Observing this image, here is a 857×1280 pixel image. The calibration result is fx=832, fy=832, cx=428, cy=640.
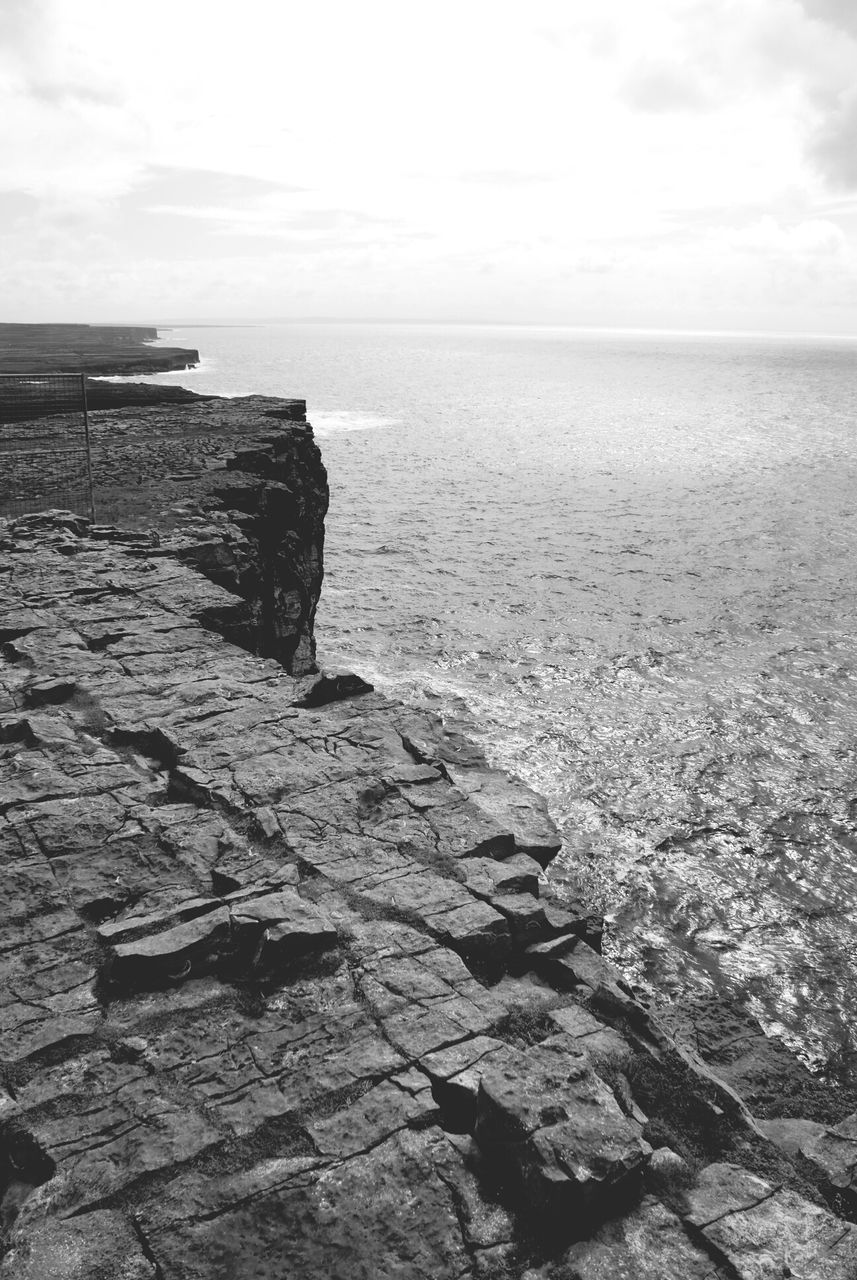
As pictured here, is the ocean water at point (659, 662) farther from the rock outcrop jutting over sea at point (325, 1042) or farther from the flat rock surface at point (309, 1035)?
the flat rock surface at point (309, 1035)

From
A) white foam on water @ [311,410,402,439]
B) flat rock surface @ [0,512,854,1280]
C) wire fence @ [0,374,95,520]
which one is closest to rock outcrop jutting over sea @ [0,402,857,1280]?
flat rock surface @ [0,512,854,1280]

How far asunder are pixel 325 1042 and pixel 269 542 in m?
14.1

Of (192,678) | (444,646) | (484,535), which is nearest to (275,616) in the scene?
Answer: (444,646)

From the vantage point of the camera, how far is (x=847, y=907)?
40.3 feet

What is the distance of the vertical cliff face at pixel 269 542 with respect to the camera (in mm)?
14141

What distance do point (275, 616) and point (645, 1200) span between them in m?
14.8

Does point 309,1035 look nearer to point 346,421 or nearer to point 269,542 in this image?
point 269,542

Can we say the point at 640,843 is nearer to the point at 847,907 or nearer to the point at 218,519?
the point at 847,907

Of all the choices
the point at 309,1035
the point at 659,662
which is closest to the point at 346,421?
the point at 659,662

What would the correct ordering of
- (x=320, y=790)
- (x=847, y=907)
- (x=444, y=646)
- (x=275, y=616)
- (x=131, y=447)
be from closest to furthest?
(x=320, y=790) < (x=847, y=907) < (x=275, y=616) < (x=131, y=447) < (x=444, y=646)

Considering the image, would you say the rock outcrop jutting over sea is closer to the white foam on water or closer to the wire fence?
the wire fence

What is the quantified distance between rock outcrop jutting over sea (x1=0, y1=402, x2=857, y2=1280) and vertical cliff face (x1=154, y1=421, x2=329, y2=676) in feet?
15.4

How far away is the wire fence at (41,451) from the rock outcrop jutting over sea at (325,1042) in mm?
8563

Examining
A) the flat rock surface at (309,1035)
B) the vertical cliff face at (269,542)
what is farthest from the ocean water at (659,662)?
the flat rock surface at (309,1035)
